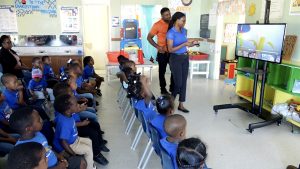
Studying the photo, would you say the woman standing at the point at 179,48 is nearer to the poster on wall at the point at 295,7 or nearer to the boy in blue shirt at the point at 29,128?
the poster on wall at the point at 295,7

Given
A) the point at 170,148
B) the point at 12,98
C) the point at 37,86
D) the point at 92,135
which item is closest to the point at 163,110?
the point at 170,148

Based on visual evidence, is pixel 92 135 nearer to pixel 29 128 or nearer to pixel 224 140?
pixel 29 128

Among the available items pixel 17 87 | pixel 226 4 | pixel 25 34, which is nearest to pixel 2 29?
pixel 25 34

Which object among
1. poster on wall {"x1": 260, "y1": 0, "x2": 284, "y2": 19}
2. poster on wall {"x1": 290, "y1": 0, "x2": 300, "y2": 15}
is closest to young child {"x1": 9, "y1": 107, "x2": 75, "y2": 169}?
poster on wall {"x1": 290, "y1": 0, "x2": 300, "y2": 15}

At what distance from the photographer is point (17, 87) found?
2.86 meters

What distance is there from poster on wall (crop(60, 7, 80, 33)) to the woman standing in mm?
2905

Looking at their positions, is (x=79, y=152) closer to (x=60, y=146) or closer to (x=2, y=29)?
(x=60, y=146)

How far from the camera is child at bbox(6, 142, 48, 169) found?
52.0 inches

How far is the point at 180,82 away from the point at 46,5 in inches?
146

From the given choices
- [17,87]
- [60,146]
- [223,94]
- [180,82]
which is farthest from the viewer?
[223,94]

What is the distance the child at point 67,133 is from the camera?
2.07 meters

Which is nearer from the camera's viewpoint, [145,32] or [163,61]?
[163,61]

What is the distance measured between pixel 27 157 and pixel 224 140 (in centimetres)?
245

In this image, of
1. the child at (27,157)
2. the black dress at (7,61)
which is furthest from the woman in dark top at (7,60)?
the child at (27,157)
